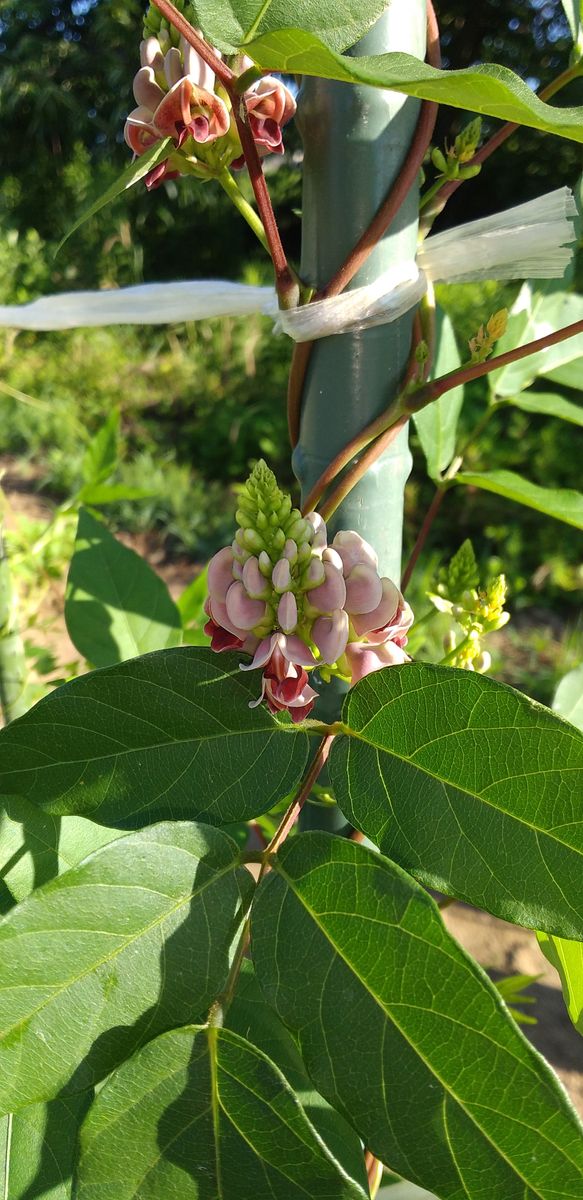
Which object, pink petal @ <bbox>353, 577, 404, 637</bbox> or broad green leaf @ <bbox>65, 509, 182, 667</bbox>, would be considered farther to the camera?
broad green leaf @ <bbox>65, 509, 182, 667</bbox>

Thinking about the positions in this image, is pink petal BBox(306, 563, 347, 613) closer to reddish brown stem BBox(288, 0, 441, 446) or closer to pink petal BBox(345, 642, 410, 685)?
pink petal BBox(345, 642, 410, 685)

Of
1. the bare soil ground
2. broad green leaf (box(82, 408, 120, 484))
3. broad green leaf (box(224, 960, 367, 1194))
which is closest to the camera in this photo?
broad green leaf (box(224, 960, 367, 1194))

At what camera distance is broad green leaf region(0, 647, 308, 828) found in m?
0.39

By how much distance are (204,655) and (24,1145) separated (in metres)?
0.27

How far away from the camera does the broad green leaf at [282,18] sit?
304 millimetres

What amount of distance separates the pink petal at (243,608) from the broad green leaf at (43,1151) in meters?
0.26

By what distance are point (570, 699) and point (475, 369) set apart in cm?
31

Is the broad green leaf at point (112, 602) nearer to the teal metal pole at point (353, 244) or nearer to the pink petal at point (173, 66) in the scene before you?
the teal metal pole at point (353, 244)

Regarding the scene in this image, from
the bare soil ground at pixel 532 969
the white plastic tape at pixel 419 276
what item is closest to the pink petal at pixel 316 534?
the white plastic tape at pixel 419 276

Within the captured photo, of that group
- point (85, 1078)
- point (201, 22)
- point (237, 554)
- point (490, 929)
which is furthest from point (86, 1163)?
point (490, 929)

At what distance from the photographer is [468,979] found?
0.31 m

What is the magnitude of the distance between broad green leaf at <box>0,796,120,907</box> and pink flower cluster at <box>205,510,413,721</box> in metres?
0.14

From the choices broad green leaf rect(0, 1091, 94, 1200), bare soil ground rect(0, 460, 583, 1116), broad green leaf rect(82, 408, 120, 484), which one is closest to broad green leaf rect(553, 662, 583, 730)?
broad green leaf rect(0, 1091, 94, 1200)

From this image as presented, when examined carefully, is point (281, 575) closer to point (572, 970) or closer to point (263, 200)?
point (263, 200)
